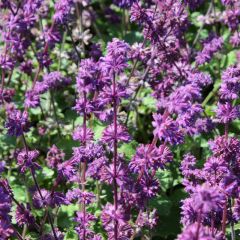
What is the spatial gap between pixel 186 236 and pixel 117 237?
3.56 feet

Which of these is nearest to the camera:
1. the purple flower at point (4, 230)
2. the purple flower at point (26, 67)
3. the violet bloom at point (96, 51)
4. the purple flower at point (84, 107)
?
the purple flower at point (4, 230)

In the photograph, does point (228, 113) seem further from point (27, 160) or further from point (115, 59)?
point (27, 160)

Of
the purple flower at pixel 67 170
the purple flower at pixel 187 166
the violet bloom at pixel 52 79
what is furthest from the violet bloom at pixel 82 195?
the violet bloom at pixel 52 79

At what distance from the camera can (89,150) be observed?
11.8 ft

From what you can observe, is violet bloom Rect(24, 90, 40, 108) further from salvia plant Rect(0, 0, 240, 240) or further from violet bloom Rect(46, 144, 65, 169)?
violet bloom Rect(46, 144, 65, 169)

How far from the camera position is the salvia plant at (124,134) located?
3355mm

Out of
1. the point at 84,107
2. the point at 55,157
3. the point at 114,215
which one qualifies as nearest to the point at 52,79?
the point at 55,157

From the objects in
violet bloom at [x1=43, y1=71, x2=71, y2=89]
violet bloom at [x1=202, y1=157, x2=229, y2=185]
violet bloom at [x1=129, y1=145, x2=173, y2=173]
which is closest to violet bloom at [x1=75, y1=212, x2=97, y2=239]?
violet bloom at [x1=129, y1=145, x2=173, y2=173]

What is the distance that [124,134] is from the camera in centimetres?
332

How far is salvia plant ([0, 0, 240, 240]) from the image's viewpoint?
3.36m

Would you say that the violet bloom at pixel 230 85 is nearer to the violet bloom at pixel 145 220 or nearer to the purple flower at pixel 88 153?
the purple flower at pixel 88 153

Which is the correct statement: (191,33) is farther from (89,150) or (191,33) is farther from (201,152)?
(89,150)

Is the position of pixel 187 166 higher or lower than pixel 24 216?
higher

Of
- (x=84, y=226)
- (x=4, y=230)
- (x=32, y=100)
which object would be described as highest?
(x=32, y=100)
